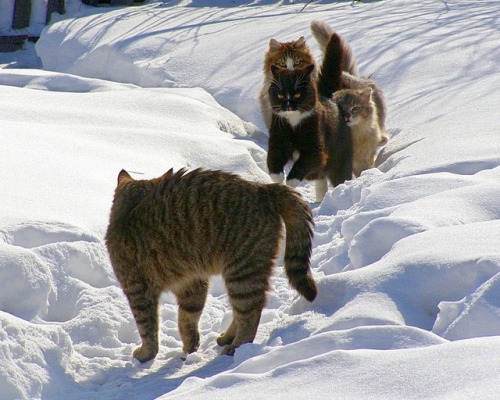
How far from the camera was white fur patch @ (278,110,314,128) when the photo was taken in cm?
729

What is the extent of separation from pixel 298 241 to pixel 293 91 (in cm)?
283

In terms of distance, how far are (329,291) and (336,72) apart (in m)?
4.11

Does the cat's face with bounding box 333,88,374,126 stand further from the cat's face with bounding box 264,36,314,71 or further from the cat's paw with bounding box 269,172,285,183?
the cat's paw with bounding box 269,172,285,183

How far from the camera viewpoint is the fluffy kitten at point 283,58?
851 cm

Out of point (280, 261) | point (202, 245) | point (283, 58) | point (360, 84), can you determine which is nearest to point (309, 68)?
point (283, 58)

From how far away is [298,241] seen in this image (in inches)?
181

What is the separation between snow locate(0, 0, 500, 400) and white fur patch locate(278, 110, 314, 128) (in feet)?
2.03

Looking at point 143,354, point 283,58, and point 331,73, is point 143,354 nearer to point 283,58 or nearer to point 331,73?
point 331,73

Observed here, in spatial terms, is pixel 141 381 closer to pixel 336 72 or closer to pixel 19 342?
pixel 19 342

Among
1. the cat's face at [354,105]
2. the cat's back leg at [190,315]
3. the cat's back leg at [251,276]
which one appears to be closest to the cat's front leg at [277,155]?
the cat's face at [354,105]

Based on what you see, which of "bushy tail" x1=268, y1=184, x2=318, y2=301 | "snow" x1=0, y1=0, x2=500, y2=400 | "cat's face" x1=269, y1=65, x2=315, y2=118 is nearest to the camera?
"snow" x1=0, y1=0, x2=500, y2=400

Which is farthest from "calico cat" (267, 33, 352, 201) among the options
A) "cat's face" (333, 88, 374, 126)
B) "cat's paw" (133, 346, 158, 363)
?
"cat's paw" (133, 346, 158, 363)

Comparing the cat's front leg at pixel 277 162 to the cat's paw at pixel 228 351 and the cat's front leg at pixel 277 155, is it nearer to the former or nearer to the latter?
the cat's front leg at pixel 277 155

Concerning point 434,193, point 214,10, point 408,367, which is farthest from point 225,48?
point 408,367
